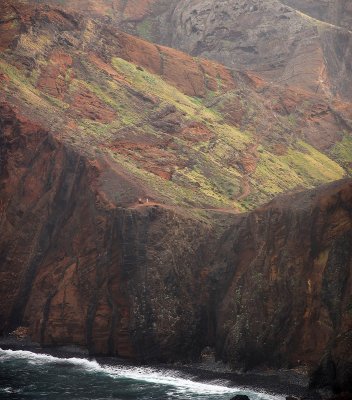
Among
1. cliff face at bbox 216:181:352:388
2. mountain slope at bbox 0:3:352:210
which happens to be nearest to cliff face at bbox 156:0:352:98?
mountain slope at bbox 0:3:352:210

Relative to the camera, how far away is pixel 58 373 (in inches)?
1633

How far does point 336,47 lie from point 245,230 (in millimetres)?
83298

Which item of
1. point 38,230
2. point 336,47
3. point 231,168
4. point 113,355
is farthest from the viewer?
point 336,47

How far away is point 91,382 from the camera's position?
3984 centimetres

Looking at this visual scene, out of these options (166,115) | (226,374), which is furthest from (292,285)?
(166,115)

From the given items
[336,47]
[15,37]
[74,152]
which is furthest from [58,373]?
[336,47]

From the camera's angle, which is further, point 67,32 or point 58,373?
point 67,32

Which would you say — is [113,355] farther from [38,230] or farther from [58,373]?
[38,230]

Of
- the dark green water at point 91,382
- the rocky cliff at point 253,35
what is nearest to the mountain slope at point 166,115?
the dark green water at point 91,382

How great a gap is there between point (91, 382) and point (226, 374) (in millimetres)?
9173

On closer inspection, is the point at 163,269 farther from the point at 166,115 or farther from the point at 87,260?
the point at 166,115

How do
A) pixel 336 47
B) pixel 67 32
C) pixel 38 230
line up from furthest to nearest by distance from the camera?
pixel 336 47
pixel 67 32
pixel 38 230

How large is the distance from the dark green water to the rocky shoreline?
725 millimetres

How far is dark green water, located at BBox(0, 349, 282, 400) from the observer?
36.9 m
